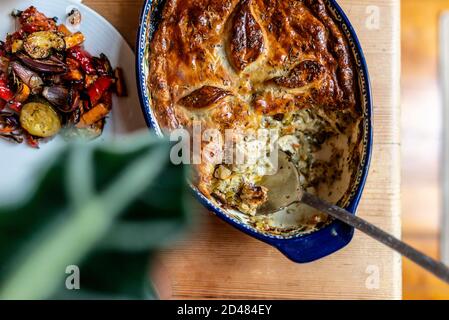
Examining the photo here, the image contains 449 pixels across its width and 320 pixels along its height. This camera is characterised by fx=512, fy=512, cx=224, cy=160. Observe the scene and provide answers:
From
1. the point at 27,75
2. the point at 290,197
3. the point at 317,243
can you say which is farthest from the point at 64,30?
the point at 317,243

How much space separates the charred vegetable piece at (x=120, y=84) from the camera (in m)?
1.21

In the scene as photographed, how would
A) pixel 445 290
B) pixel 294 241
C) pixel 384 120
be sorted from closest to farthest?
pixel 294 241 < pixel 384 120 < pixel 445 290

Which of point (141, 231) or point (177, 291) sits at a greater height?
point (141, 231)

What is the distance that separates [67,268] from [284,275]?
53cm

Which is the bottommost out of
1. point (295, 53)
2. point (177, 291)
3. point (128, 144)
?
point (177, 291)

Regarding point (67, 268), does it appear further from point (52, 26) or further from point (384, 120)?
point (384, 120)

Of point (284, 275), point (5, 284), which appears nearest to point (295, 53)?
point (284, 275)

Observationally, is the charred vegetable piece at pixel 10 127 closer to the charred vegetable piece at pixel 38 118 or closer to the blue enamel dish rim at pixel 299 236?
the charred vegetable piece at pixel 38 118

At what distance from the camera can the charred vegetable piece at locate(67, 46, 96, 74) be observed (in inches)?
46.9

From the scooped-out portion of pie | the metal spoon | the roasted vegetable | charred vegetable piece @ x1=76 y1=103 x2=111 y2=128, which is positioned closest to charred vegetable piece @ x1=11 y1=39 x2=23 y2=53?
the roasted vegetable

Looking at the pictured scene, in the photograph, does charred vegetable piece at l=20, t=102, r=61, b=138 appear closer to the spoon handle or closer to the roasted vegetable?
the roasted vegetable

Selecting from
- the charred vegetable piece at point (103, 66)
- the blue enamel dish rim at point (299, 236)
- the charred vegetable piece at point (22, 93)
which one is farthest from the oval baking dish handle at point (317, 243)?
the charred vegetable piece at point (22, 93)

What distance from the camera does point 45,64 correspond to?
1.17m

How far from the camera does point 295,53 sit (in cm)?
112
